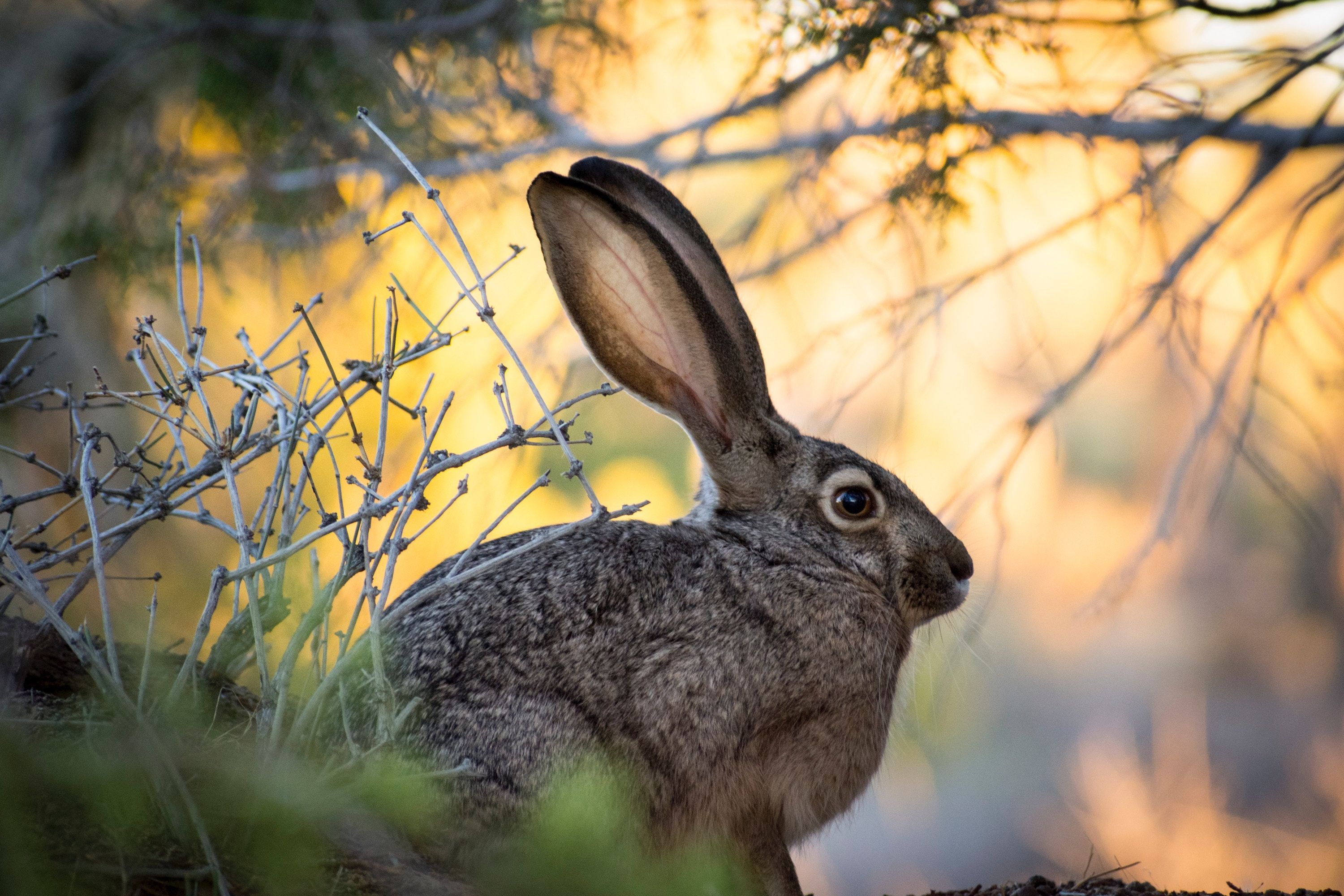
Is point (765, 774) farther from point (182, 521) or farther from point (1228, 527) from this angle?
point (1228, 527)

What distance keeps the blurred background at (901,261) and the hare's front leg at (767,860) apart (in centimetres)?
27

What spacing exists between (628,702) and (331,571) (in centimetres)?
95

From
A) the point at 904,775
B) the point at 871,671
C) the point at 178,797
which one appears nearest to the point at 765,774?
the point at 871,671

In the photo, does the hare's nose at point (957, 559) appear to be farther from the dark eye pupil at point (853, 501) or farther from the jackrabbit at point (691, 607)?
the dark eye pupil at point (853, 501)

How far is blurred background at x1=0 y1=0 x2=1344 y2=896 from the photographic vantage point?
2.36 m

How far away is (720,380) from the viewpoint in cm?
201

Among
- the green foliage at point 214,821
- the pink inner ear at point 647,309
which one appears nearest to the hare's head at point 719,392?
the pink inner ear at point 647,309

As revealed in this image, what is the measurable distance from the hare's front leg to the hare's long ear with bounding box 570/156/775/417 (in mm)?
770

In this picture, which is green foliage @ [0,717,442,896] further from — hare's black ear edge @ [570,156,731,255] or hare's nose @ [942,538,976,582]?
hare's nose @ [942,538,976,582]

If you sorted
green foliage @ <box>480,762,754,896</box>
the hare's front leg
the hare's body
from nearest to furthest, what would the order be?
green foliage @ <box>480,762,754,896</box>
the hare's body
the hare's front leg

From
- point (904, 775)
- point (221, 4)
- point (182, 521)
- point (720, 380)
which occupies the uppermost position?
point (221, 4)

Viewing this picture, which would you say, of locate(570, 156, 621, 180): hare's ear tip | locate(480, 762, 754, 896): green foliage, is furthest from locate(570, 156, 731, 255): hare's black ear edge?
locate(480, 762, 754, 896): green foliage

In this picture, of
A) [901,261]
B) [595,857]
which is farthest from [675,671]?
[901,261]

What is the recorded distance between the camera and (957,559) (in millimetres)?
2105
